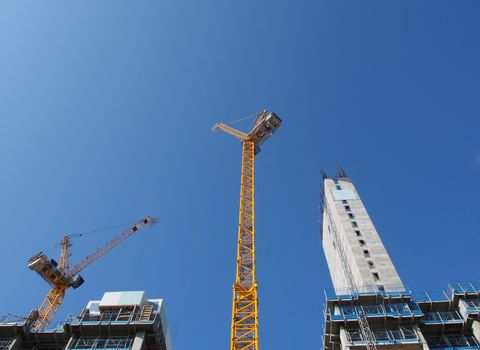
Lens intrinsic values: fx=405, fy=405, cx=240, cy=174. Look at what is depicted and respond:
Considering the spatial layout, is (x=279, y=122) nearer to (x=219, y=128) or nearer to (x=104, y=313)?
(x=219, y=128)

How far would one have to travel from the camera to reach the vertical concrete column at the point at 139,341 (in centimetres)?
4988

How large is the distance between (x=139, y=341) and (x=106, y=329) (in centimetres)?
512

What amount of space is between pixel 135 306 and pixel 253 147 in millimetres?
38079

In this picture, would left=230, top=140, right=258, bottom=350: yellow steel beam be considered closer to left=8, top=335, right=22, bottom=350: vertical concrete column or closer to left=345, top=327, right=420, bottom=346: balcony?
left=345, top=327, right=420, bottom=346: balcony

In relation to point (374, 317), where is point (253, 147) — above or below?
above

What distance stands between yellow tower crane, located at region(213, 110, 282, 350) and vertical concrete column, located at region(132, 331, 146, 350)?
12.0m

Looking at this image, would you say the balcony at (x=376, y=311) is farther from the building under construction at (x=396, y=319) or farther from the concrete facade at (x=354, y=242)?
the concrete facade at (x=354, y=242)

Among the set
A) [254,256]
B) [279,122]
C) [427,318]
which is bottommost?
[427,318]

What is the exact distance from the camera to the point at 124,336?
5241 centimetres

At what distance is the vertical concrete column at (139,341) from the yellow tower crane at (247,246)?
472 inches

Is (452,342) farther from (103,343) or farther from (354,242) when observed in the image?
(103,343)

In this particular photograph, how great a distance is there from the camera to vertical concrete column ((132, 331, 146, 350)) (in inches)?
1964

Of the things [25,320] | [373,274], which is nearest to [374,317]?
[373,274]

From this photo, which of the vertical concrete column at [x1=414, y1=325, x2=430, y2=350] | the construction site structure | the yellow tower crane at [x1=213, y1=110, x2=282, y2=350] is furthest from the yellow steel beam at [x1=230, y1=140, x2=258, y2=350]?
the vertical concrete column at [x1=414, y1=325, x2=430, y2=350]
